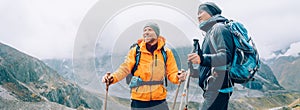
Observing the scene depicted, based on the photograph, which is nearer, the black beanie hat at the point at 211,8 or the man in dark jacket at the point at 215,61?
the man in dark jacket at the point at 215,61

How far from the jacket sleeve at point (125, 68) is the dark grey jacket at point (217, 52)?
1.50m

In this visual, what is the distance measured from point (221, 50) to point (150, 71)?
5.42 ft

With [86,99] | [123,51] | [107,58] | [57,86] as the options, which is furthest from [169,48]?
[86,99]

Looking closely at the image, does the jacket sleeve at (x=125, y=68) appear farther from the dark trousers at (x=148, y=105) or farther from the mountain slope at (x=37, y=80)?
the mountain slope at (x=37, y=80)

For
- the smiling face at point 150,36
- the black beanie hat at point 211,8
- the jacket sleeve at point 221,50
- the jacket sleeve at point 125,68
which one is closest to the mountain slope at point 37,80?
the jacket sleeve at point 125,68

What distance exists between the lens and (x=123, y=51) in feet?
21.0

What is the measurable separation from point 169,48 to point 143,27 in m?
0.72

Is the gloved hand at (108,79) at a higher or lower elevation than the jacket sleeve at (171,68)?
lower

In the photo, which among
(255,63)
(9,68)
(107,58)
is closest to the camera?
(255,63)

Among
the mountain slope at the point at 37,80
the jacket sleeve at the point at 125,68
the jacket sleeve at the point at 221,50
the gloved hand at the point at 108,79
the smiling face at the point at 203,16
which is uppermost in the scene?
the smiling face at the point at 203,16

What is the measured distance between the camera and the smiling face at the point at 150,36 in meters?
5.87

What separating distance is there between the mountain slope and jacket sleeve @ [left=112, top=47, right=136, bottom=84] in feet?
382

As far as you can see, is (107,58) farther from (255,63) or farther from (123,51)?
(255,63)

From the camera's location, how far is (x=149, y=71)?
5.71m
